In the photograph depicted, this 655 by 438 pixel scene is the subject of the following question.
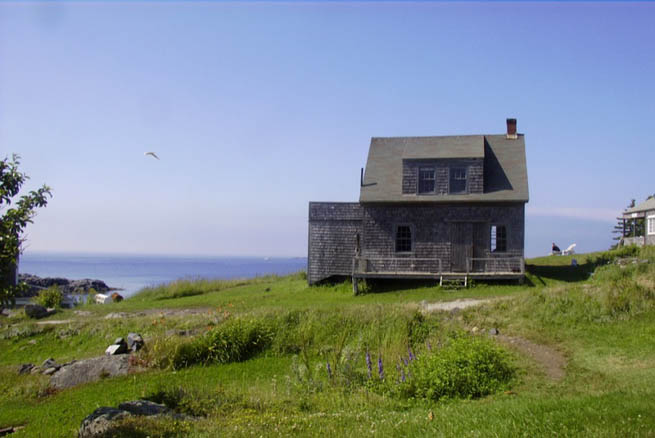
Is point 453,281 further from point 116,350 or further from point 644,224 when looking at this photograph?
point 644,224

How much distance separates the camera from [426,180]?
94.3 ft

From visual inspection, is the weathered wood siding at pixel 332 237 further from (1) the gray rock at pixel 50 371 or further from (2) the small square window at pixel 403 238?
(1) the gray rock at pixel 50 371

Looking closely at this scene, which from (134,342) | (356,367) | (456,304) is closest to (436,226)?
(456,304)

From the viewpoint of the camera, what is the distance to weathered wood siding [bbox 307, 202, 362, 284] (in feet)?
97.7

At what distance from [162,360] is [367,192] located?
1625 cm

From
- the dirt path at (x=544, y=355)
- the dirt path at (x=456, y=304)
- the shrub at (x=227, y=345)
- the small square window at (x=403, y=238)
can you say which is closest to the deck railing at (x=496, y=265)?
the small square window at (x=403, y=238)

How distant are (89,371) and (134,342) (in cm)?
211

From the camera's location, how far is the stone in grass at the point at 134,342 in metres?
16.5

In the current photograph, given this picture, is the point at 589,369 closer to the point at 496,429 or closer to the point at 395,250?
the point at 496,429

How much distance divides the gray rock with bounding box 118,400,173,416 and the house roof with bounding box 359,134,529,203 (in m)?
19.7

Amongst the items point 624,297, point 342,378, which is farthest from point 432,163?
point 342,378

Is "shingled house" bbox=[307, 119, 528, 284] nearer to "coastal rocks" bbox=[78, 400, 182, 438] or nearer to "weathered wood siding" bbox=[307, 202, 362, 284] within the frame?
"weathered wood siding" bbox=[307, 202, 362, 284]

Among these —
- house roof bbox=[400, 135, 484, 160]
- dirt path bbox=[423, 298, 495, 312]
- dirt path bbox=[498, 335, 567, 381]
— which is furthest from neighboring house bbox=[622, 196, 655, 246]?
dirt path bbox=[498, 335, 567, 381]

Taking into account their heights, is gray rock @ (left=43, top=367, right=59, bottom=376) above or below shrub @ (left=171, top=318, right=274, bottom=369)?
below
